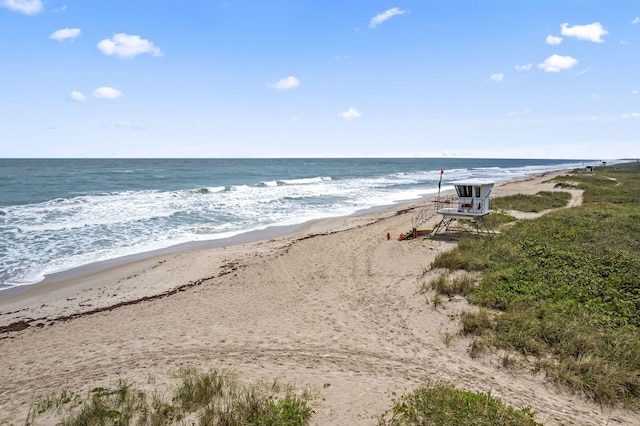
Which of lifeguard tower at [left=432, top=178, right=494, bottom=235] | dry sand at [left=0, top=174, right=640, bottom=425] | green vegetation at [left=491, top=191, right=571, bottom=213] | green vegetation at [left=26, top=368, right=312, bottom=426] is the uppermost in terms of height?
lifeguard tower at [left=432, top=178, right=494, bottom=235]

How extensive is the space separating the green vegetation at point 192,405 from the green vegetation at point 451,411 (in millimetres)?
1531

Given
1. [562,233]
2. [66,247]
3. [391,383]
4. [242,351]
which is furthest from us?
[66,247]

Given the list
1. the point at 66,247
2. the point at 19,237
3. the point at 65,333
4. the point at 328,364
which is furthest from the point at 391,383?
the point at 19,237

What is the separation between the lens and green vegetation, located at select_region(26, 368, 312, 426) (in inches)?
237

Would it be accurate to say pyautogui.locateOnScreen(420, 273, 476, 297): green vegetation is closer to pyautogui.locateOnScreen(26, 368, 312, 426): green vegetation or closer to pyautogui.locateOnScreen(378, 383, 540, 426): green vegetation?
pyautogui.locateOnScreen(378, 383, 540, 426): green vegetation

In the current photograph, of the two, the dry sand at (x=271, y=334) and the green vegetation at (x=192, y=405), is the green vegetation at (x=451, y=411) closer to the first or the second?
the dry sand at (x=271, y=334)

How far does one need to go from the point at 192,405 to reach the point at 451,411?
427 cm

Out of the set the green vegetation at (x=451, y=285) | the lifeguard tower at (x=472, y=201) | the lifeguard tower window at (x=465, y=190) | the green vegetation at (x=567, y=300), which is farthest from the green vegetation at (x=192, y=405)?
the lifeguard tower window at (x=465, y=190)

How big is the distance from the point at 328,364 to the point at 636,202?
31656 mm

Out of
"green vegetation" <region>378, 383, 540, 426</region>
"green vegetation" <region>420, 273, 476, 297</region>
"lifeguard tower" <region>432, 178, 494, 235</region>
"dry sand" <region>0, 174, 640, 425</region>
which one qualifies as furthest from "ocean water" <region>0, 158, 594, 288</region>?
"green vegetation" <region>378, 383, 540, 426</region>

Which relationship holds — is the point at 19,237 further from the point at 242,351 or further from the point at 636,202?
the point at 636,202

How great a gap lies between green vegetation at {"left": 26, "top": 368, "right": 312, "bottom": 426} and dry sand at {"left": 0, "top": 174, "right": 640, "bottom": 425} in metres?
0.41

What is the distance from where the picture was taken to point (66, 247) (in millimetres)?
19672

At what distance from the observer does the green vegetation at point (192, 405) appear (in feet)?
19.8
